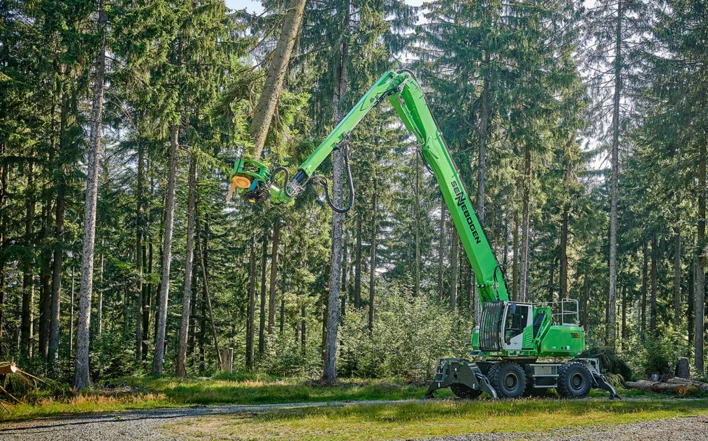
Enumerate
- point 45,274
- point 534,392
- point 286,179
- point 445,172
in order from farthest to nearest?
point 45,274 → point 534,392 → point 445,172 → point 286,179

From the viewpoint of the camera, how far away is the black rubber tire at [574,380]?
1678 cm

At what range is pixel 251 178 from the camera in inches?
345

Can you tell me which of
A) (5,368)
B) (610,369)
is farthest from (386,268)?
(5,368)

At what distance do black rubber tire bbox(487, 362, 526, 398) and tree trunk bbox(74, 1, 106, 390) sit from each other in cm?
1146

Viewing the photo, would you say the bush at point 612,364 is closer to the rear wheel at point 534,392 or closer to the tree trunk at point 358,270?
the rear wheel at point 534,392

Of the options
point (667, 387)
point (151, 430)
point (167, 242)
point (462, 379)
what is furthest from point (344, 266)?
point (151, 430)

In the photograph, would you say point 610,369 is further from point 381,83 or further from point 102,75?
point 102,75

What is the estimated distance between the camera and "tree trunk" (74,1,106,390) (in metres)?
17.1

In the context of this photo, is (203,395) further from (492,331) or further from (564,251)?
(564,251)

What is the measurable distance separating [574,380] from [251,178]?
1247 centimetres

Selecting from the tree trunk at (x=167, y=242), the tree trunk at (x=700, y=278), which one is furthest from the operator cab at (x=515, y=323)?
the tree trunk at (x=167, y=242)

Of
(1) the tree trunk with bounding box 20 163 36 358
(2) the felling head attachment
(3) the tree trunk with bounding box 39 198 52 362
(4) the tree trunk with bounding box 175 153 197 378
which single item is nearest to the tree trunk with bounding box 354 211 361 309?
(4) the tree trunk with bounding box 175 153 197 378

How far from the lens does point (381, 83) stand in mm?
14484

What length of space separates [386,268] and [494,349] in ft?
108
